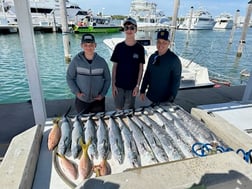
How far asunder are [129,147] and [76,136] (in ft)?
1.42

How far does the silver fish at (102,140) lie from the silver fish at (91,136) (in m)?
0.03

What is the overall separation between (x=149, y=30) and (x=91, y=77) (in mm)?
8275

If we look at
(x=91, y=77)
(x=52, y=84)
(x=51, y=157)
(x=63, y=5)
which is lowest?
(x=52, y=84)

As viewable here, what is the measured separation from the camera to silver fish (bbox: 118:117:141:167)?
1.33 metres

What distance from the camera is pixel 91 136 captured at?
155cm

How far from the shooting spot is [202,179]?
1.01 metres

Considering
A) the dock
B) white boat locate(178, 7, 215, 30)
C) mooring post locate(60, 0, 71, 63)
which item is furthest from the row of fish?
white boat locate(178, 7, 215, 30)

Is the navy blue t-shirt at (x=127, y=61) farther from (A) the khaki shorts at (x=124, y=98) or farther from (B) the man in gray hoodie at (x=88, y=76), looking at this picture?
(B) the man in gray hoodie at (x=88, y=76)

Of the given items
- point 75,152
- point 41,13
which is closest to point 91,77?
point 75,152

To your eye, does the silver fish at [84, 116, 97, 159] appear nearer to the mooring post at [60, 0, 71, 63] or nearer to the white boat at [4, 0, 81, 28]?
the mooring post at [60, 0, 71, 63]

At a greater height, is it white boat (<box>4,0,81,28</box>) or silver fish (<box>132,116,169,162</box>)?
white boat (<box>4,0,81,28</box>)

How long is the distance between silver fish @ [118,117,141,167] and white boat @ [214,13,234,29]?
49.6m

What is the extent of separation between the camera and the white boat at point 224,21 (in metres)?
43.3

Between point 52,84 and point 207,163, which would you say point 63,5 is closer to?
point 52,84
